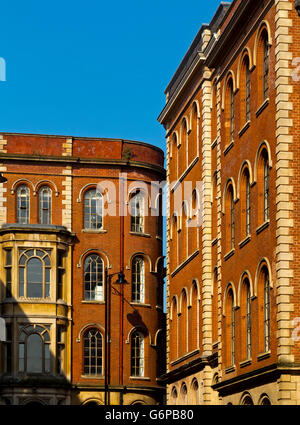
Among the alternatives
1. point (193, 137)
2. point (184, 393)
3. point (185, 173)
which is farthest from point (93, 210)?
point (184, 393)

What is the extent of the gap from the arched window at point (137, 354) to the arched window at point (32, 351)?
17.0ft

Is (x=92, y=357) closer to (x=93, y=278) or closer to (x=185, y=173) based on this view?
(x=93, y=278)

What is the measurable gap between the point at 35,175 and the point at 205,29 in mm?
20062

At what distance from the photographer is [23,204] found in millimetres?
65812

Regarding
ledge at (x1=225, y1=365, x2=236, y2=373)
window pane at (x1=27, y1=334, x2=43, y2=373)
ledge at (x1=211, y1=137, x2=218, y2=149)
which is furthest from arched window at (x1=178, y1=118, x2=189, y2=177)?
window pane at (x1=27, y1=334, x2=43, y2=373)

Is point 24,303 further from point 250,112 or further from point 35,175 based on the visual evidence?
point 250,112

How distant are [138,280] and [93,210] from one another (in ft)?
16.1

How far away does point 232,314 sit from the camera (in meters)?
42.1

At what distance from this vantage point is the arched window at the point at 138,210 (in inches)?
2650

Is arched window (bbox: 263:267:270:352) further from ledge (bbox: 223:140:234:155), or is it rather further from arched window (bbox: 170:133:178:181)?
arched window (bbox: 170:133:178:181)

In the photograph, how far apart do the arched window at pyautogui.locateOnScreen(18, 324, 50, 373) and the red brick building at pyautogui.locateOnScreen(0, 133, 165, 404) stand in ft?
0.18
